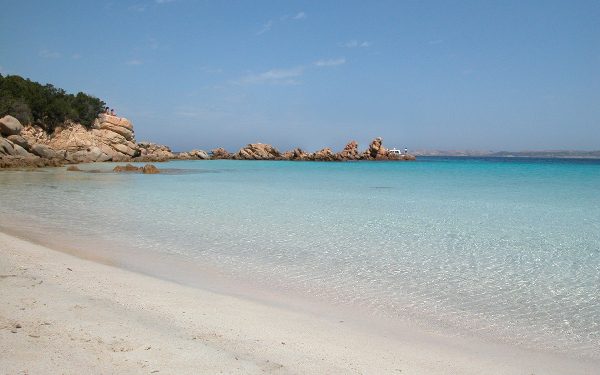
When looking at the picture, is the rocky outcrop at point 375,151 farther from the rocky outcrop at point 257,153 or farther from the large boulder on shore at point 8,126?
the large boulder on shore at point 8,126

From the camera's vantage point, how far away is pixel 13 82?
49469mm

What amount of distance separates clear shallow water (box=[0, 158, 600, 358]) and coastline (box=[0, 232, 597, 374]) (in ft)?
2.26

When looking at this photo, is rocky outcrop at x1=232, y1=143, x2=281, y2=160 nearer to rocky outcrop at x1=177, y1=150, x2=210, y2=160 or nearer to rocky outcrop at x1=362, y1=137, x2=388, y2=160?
rocky outcrop at x1=177, y1=150, x2=210, y2=160

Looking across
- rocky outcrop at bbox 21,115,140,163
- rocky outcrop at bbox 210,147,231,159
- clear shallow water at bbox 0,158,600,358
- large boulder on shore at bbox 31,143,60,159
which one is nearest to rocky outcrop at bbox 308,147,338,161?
rocky outcrop at bbox 210,147,231,159

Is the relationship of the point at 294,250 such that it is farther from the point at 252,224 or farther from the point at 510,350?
the point at 510,350

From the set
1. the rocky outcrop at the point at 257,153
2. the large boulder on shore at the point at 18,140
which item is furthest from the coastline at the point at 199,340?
the rocky outcrop at the point at 257,153

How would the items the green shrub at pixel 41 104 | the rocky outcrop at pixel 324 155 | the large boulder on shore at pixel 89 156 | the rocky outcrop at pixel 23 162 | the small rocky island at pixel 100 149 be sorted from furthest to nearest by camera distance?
the rocky outcrop at pixel 324 155, the green shrub at pixel 41 104, the large boulder on shore at pixel 89 156, the small rocky island at pixel 100 149, the rocky outcrop at pixel 23 162

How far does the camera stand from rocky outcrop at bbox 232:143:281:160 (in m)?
82.9

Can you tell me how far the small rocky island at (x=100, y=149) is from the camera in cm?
3505

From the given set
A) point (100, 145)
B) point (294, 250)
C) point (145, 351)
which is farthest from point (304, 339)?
point (100, 145)

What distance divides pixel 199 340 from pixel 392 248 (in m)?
5.29

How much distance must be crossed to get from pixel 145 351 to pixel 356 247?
5.43 metres

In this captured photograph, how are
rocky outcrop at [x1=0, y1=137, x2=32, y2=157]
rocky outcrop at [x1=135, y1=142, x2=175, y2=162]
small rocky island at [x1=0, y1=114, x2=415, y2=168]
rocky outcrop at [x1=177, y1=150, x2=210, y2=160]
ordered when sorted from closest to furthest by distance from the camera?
rocky outcrop at [x1=0, y1=137, x2=32, y2=157]
small rocky island at [x1=0, y1=114, x2=415, y2=168]
rocky outcrop at [x1=135, y1=142, x2=175, y2=162]
rocky outcrop at [x1=177, y1=150, x2=210, y2=160]

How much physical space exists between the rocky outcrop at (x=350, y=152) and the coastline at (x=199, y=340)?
79718mm
